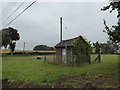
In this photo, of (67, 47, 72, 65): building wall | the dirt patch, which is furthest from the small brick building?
the dirt patch

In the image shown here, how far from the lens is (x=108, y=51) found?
67188mm

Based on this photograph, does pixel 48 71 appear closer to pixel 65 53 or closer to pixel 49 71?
pixel 49 71

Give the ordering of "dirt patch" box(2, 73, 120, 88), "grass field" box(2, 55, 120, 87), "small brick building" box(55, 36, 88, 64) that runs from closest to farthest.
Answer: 1. "dirt patch" box(2, 73, 120, 88)
2. "grass field" box(2, 55, 120, 87)
3. "small brick building" box(55, 36, 88, 64)

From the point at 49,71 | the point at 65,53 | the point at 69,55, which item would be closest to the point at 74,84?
the point at 49,71

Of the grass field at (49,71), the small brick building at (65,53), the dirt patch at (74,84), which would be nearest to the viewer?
the dirt patch at (74,84)

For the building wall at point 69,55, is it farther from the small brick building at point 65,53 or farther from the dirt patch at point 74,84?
the dirt patch at point 74,84

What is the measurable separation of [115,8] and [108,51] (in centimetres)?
5180

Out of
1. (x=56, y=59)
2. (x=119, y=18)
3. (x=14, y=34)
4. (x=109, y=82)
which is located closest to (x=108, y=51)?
(x=14, y=34)

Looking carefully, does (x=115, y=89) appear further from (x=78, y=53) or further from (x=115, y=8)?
(x=78, y=53)

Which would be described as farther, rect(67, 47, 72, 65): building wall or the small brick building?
the small brick building

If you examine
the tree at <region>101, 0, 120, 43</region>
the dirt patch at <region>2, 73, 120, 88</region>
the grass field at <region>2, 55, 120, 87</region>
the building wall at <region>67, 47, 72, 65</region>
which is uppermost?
the tree at <region>101, 0, 120, 43</region>

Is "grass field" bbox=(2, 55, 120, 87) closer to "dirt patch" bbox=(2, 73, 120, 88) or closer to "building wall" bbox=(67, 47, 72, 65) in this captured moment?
"dirt patch" bbox=(2, 73, 120, 88)

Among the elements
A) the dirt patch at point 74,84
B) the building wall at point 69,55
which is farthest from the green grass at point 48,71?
the building wall at point 69,55

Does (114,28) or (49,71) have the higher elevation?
(114,28)
